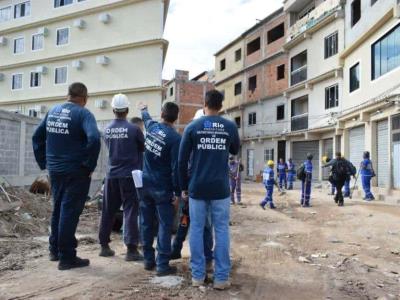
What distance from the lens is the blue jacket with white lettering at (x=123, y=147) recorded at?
548cm

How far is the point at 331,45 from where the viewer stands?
85.7 feet

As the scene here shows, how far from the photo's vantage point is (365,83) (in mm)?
19719

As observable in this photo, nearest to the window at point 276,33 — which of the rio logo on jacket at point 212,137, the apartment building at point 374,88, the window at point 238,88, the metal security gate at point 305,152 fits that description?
the window at point 238,88

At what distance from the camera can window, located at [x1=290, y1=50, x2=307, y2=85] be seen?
30.2m

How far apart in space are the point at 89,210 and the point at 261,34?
29.9 m

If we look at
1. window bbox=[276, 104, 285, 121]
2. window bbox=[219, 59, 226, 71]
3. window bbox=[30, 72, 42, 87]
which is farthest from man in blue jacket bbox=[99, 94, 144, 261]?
window bbox=[219, 59, 226, 71]

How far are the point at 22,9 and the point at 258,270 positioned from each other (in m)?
35.4

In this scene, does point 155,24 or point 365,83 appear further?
point 155,24

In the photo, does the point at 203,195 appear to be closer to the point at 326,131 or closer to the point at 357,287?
the point at 357,287

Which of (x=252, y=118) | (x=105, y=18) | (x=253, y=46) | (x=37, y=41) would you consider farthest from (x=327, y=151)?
(x=37, y=41)

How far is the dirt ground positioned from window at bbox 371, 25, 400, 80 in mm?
9512

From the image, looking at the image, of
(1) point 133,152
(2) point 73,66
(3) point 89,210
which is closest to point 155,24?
(2) point 73,66

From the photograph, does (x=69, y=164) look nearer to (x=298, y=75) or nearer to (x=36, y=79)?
(x=298, y=75)

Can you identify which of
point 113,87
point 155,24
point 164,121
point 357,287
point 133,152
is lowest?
point 357,287
